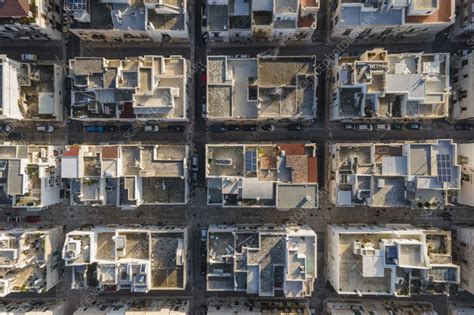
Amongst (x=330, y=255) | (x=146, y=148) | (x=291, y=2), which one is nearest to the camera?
(x=291, y=2)

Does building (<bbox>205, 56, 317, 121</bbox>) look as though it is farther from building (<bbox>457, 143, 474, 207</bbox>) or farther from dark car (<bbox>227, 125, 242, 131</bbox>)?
building (<bbox>457, 143, 474, 207</bbox>)

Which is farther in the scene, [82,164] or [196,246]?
[196,246]

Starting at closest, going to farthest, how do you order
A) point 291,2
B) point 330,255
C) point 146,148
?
point 291,2 → point 146,148 → point 330,255

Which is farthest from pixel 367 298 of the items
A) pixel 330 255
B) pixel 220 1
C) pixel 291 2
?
pixel 220 1

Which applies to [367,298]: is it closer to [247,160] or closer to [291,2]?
[247,160]

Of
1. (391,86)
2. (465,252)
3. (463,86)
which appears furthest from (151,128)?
(465,252)

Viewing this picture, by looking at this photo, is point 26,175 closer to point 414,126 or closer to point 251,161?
point 251,161
